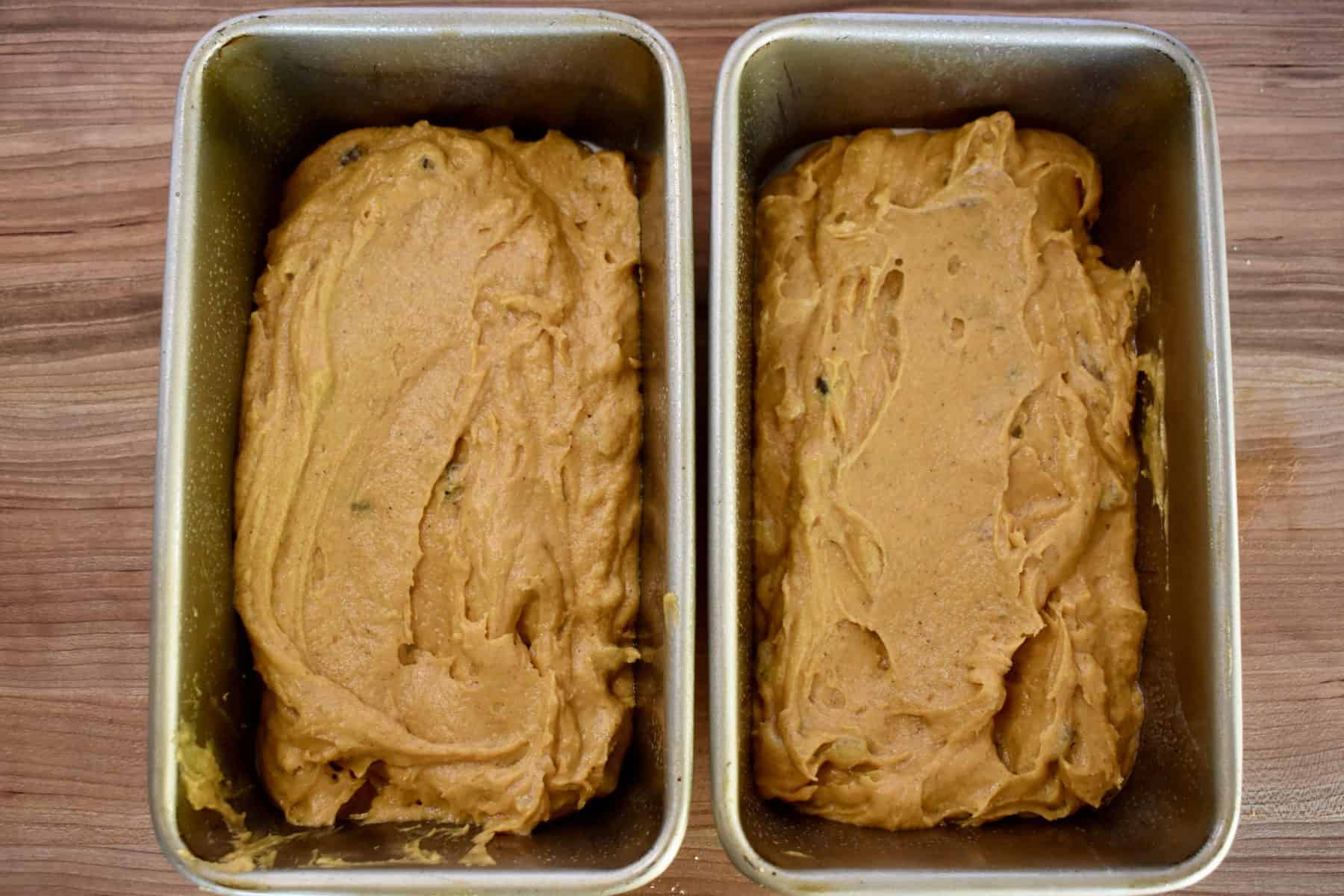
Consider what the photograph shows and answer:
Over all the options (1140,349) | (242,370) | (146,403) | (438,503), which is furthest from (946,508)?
(146,403)

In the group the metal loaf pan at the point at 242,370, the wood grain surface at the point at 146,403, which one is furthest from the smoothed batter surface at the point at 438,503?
the wood grain surface at the point at 146,403

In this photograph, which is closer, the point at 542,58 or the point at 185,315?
the point at 185,315

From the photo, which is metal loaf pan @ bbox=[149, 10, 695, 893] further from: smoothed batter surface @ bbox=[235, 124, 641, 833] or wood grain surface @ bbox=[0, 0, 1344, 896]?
wood grain surface @ bbox=[0, 0, 1344, 896]

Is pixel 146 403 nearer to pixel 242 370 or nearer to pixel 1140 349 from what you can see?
pixel 242 370

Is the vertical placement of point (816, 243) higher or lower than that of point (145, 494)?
higher

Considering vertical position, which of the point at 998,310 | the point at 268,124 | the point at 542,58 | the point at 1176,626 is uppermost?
the point at 542,58

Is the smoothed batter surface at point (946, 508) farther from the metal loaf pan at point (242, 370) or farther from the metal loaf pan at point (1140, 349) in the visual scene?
the metal loaf pan at point (242, 370)

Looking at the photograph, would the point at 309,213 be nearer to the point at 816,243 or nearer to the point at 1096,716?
the point at 816,243

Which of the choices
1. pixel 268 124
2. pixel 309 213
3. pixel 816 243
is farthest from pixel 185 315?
pixel 816 243

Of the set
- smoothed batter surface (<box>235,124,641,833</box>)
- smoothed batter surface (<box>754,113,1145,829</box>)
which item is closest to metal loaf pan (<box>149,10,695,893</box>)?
smoothed batter surface (<box>235,124,641,833</box>)
